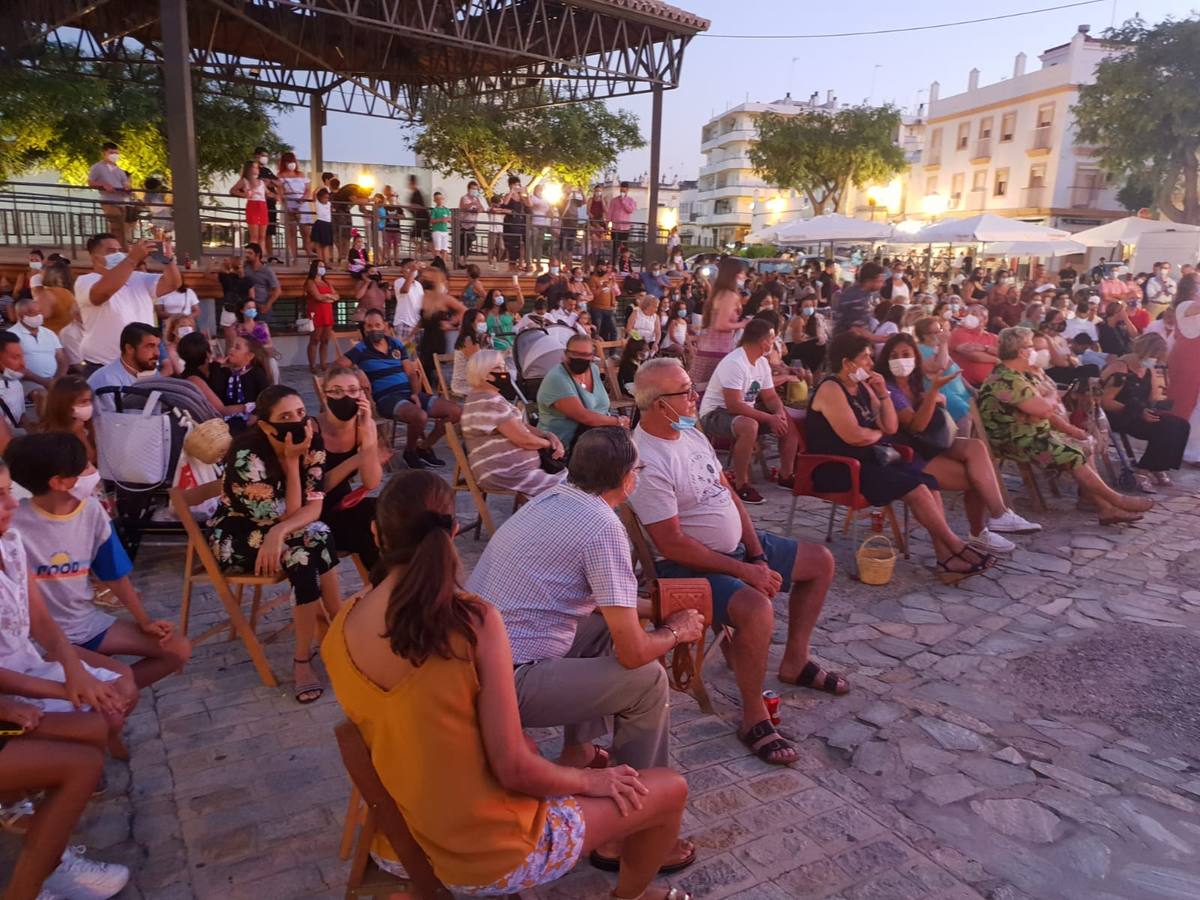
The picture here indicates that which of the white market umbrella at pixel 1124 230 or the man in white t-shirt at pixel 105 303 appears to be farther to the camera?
the white market umbrella at pixel 1124 230

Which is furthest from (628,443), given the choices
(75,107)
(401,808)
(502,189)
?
(502,189)

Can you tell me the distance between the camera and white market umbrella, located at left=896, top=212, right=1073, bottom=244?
1606cm

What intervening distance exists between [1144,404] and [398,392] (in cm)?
657

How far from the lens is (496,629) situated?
1.91 m

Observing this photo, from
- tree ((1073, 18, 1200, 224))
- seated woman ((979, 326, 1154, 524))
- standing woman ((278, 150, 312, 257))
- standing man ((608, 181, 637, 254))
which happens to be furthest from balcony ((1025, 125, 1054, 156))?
seated woman ((979, 326, 1154, 524))

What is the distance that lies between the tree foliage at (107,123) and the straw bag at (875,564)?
18.7 m

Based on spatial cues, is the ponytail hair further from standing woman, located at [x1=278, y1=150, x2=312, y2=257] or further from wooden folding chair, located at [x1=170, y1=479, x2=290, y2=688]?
standing woman, located at [x1=278, y1=150, x2=312, y2=257]

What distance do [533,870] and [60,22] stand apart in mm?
15921

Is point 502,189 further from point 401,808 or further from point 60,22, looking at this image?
point 401,808

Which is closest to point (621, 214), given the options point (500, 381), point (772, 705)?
point (500, 381)

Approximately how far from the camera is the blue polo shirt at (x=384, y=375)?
741cm

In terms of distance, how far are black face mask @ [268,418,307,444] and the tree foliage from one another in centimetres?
1791

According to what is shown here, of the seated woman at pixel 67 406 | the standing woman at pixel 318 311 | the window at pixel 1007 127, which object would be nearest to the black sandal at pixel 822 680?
the seated woman at pixel 67 406

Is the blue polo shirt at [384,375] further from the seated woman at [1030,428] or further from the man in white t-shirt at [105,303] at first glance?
the seated woman at [1030,428]
